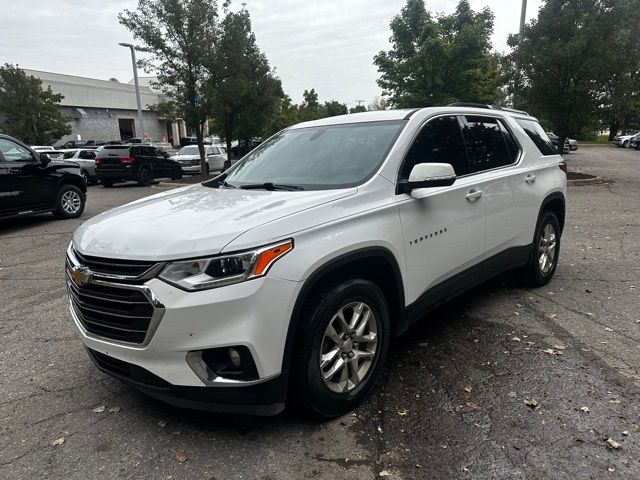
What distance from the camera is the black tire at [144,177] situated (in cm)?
1886

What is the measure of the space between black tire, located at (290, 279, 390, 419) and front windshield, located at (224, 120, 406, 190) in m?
0.75

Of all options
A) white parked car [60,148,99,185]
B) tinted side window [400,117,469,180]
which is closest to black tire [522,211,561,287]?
tinted side window [400,117,469,180]

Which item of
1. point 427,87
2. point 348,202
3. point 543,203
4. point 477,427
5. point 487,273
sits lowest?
point 477,427

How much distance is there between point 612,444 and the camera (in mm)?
2602

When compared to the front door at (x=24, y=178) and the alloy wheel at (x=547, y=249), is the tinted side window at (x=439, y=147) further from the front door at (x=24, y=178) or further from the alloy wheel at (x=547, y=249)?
the front door at (x=24, y=178)

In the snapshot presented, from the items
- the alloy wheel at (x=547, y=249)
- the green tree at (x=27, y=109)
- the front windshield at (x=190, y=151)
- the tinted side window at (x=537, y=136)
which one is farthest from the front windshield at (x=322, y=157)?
the green tree at (x=27, y=109)

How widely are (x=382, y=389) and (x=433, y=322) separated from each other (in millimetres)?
1307

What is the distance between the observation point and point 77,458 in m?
2.62

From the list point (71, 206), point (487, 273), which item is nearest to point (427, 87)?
point (71, 206)

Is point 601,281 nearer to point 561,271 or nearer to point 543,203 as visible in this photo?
point 561,271

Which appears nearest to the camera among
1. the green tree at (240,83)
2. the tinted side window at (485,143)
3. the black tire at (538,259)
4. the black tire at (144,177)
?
the tinted side window at (485,143)

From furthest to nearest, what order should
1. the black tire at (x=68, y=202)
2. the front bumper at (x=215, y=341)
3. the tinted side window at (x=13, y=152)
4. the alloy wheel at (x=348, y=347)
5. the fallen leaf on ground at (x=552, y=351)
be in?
1. the black tire at (x=68, y=202)
2. the tinted side window at (x=13, y=152)
3. the fallen leaf on ground at (x=552, y=351)
4. the alloy wheel at (x=348, y=347)
5. the front bumper at (x=215, y=341)

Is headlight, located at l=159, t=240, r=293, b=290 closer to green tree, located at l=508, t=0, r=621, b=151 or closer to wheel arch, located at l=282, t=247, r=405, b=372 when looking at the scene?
wheel arch, located at l=282, t=247, r=405, b=372

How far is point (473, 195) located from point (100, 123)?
52481mm
